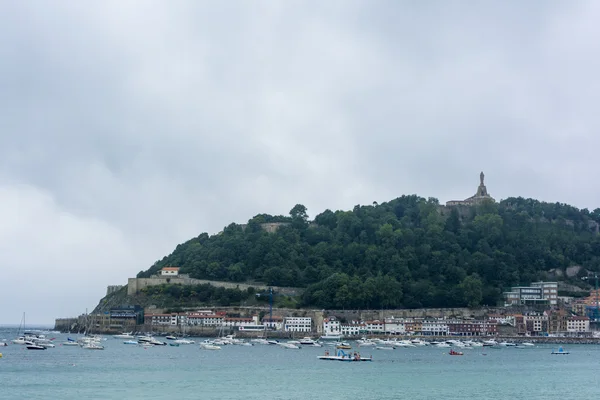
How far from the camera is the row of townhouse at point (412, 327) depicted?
99.1 meters

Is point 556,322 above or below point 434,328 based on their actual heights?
above

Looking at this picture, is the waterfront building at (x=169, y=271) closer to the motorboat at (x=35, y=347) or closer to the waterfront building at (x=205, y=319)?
the waterfront building at (x=205, y=319)

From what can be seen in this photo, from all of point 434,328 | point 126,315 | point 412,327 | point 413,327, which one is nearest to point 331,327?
point 412,327

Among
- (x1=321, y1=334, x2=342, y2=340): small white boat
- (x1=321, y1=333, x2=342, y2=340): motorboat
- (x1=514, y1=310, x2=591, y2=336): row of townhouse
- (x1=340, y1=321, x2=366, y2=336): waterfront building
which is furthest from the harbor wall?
(x1=514, y1=310, x2=591, y2=336): row of townhouse

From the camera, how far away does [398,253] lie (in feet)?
373

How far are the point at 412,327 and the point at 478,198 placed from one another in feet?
152

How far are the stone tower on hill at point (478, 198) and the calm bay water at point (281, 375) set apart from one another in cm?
6283

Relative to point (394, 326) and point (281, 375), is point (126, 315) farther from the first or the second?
point (281, 375)

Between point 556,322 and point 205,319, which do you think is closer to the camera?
point 205,319

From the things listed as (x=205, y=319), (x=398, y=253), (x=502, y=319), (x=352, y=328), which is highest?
(x=398, y=253)

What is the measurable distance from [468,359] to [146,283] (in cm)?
5448

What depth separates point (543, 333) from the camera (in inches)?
4033

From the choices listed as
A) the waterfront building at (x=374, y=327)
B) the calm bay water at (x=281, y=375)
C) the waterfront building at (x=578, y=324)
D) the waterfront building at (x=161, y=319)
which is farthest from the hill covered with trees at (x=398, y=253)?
the calm bay water at (x=281, y=375)

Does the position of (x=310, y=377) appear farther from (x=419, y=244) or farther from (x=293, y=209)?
(x=293, y=209)
